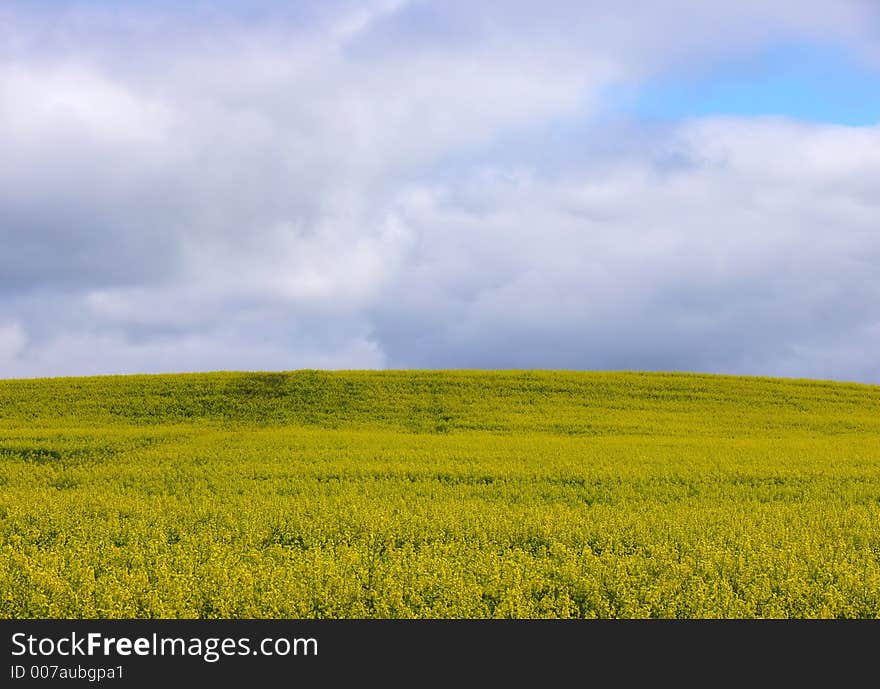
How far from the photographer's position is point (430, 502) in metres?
15.4

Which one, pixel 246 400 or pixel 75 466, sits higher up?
pixel 246 400

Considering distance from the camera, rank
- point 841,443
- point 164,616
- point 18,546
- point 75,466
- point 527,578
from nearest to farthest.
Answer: point 164,616 → point 527,578 → point 18,546 → point 75,466 → point 841,443

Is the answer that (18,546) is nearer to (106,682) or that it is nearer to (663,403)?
(106,682)

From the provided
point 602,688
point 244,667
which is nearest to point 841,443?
point 602,688

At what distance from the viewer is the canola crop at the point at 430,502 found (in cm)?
941

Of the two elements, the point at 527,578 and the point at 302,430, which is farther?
the point at 302,430

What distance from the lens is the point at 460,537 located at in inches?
488

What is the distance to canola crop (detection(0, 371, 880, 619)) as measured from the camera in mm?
9406

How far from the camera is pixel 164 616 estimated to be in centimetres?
862

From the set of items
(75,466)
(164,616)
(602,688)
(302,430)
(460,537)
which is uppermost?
(302,430)

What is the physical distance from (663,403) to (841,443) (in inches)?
341

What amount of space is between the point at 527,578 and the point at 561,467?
9714mm

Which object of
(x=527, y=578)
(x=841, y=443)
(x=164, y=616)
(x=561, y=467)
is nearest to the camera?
(x=164, y=616)

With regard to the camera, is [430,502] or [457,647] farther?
[430,502]
